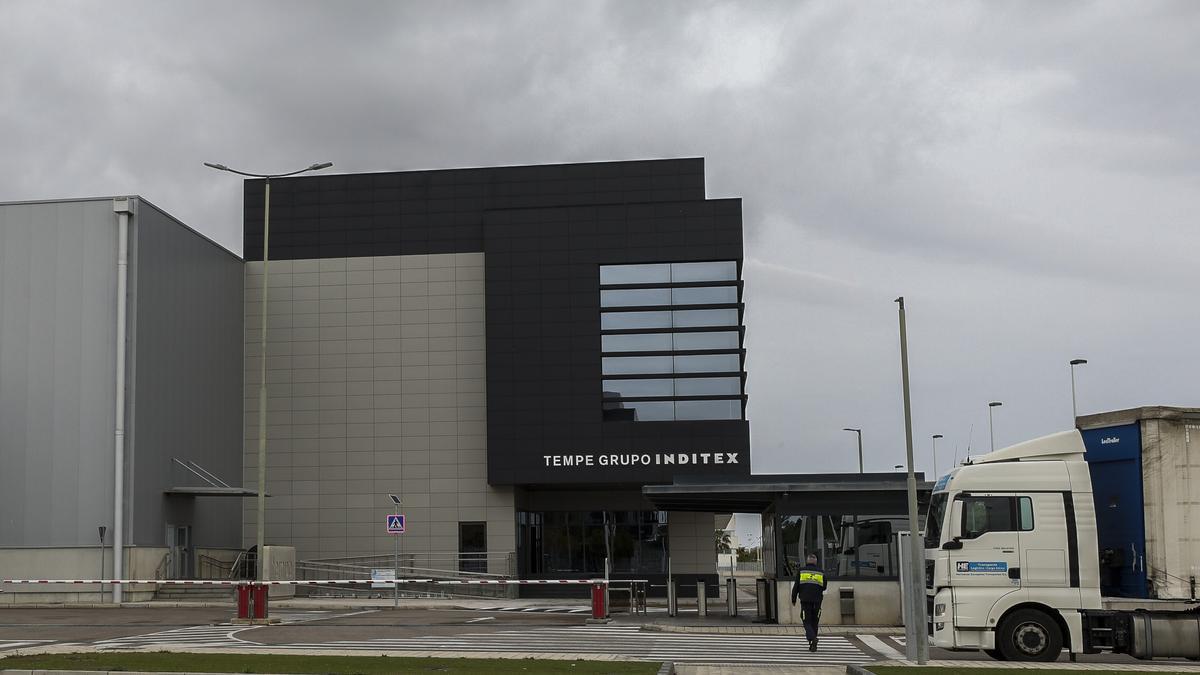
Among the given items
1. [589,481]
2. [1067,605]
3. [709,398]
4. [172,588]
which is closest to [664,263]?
[709,398]

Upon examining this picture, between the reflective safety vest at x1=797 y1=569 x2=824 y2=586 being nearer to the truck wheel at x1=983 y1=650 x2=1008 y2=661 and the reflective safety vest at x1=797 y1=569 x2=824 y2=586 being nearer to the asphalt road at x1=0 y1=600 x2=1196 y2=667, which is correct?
the asphalt road at x1=0 y1=600 x2=1196 y2=667

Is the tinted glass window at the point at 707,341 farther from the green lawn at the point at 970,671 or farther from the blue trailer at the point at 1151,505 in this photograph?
the green lawn at the point at 970,671

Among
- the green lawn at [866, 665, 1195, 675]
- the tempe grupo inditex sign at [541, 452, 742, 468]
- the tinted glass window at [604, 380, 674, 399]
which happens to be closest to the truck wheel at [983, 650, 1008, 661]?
the green lawn at [866, 665, 1195, 675]

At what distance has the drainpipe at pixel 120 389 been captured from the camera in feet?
148

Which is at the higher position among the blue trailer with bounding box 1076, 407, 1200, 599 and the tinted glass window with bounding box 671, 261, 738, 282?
the tinted glass window with bounding box 671, 261, 738, 282

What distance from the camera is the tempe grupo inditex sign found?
53688 millimetres

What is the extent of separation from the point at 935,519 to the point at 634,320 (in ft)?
107

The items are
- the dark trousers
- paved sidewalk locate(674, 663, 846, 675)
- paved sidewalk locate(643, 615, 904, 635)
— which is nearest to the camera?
paved sidewalk locate(674, 663, 846, 675)

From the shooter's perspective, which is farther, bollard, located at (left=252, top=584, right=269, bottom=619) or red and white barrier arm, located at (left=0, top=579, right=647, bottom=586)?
red and white barrier arm, located at (left=0, top=579, right=647, bottom=586)

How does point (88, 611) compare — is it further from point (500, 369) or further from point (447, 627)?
point (500, 369)

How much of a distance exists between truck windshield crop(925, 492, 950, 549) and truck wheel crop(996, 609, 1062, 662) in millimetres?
1687

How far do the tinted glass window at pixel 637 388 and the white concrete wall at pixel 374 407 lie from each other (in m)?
5.60

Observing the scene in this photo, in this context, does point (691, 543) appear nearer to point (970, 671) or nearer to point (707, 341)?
point (707, 341)

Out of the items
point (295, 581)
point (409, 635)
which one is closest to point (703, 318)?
point (295, 581)
